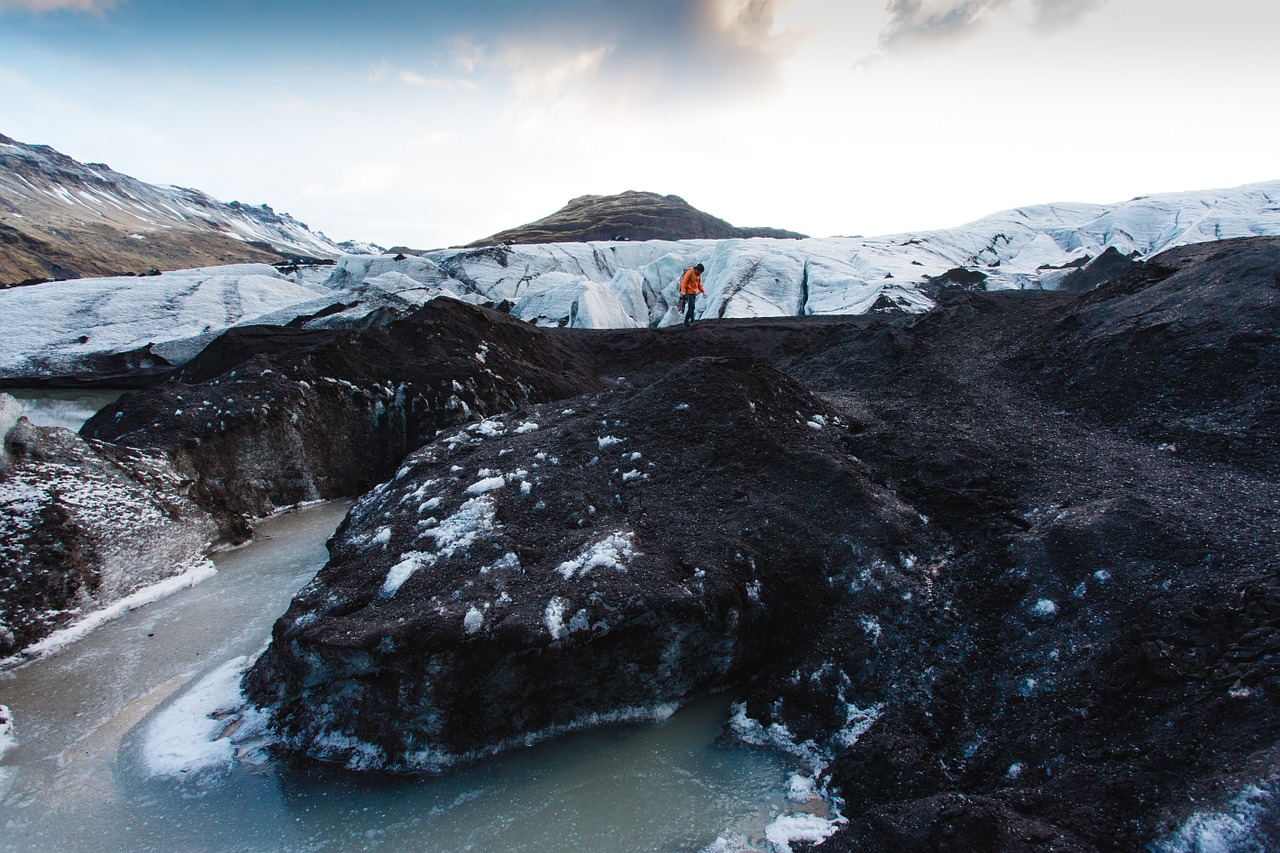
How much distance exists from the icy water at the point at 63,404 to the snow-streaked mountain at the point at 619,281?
659 mm

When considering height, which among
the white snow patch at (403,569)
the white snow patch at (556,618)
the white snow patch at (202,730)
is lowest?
the white snow patch at (202,730)

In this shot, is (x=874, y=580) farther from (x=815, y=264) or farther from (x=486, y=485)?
(x=815, y=264)

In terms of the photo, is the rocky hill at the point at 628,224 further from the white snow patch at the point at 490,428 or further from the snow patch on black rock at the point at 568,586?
the snow patch on black rock at the point at 568,586

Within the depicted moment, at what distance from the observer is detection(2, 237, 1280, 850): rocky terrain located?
278 cm

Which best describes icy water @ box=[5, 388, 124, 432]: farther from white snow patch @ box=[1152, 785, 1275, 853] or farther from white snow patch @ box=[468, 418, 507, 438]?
white snow patch @ box=[1152, 785, 1275, 853]

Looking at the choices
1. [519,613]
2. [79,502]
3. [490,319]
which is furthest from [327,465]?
[519,613]

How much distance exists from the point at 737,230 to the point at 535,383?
51.9 m

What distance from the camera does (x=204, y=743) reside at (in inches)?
149

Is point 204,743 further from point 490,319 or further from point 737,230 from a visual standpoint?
point 737,230

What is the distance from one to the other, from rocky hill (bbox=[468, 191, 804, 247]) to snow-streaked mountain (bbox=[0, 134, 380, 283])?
3343cm

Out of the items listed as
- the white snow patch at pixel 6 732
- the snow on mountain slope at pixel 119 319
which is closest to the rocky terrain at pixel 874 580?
the white snow patch at pixel 6 732

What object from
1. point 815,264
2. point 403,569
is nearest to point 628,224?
point 815,264

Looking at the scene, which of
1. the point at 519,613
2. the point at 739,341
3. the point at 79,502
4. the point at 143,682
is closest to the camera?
the point at 519,613

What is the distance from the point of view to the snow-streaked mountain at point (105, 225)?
162 feet
